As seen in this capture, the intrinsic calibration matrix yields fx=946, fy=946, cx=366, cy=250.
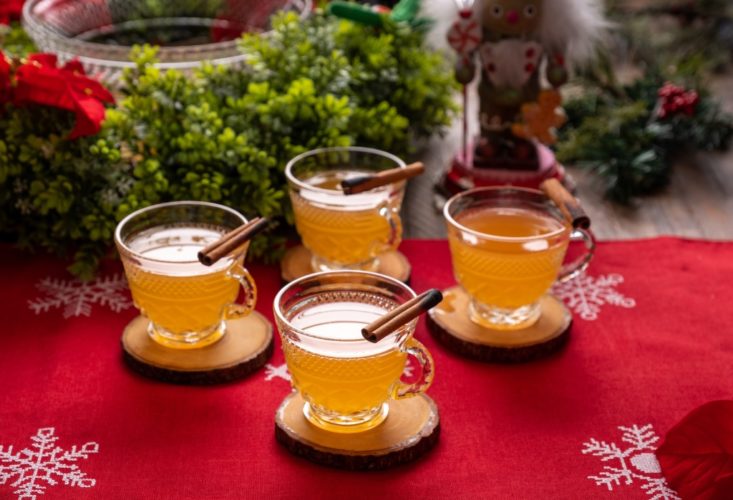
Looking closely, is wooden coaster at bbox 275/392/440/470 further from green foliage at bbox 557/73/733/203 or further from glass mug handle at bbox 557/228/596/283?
green foliage at bbox 557/73/733/203

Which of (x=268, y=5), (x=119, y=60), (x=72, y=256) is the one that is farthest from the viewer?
(x=268, y=5)

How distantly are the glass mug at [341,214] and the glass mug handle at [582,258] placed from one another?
10.3 inches

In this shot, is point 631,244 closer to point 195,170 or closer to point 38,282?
point 195,170

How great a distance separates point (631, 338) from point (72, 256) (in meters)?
0.94

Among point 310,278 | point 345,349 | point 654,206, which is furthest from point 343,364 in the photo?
point 654,206

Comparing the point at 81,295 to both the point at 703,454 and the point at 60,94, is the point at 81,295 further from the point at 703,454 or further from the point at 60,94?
the point at 703,454

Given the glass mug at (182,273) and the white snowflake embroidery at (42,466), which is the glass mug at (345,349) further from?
the white snowflake embroidery at (42,466)

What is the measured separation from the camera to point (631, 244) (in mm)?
1710

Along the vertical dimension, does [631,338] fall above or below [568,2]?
below

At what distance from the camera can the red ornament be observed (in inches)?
77.7

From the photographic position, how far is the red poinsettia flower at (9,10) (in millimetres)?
2025

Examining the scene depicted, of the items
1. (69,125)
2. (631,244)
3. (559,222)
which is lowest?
(631,244)

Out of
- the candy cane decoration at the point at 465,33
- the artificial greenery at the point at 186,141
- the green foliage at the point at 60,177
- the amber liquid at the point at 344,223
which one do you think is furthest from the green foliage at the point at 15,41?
the candy cane decoration at the point at 465,33

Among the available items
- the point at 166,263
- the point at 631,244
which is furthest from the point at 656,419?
the point at 166,263
